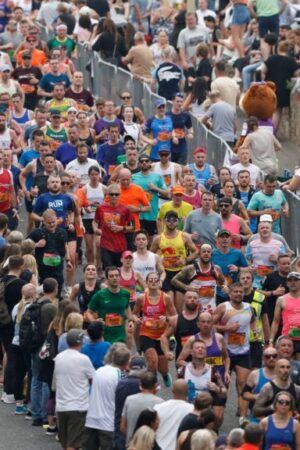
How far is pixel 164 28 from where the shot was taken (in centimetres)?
3972

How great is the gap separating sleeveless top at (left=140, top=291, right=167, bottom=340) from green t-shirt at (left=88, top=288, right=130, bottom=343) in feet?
0.91

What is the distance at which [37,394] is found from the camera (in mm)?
21922

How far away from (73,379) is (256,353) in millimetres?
2874

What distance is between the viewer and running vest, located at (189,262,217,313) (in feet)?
77.0

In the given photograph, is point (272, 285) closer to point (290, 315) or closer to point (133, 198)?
point (290, 315)

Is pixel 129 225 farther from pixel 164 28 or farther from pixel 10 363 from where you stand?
pixel 164 28

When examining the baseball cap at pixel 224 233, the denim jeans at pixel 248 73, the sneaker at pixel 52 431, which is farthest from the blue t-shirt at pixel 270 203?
the denim jeans at pixel 248 73

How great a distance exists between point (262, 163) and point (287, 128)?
5124 mm

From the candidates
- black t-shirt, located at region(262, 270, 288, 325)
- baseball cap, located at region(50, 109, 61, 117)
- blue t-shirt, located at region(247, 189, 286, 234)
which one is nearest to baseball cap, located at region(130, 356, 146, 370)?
black t-shirt, located at region(262, 270, 288, 325)

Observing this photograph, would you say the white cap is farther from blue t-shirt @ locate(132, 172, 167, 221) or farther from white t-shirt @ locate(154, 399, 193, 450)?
white t-shirt @ locate(154, 399, 193, 450)

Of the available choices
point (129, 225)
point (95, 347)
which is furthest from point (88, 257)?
point (95, 347)

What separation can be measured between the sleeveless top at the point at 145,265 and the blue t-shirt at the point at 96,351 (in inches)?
137

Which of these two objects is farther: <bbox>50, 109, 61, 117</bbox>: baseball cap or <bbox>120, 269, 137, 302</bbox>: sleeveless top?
<bbox>50, 109, 61, 117</bbox>: baseball cap

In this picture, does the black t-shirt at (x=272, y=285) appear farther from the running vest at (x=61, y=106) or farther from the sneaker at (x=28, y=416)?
the running vest at (x=61, y=106)
